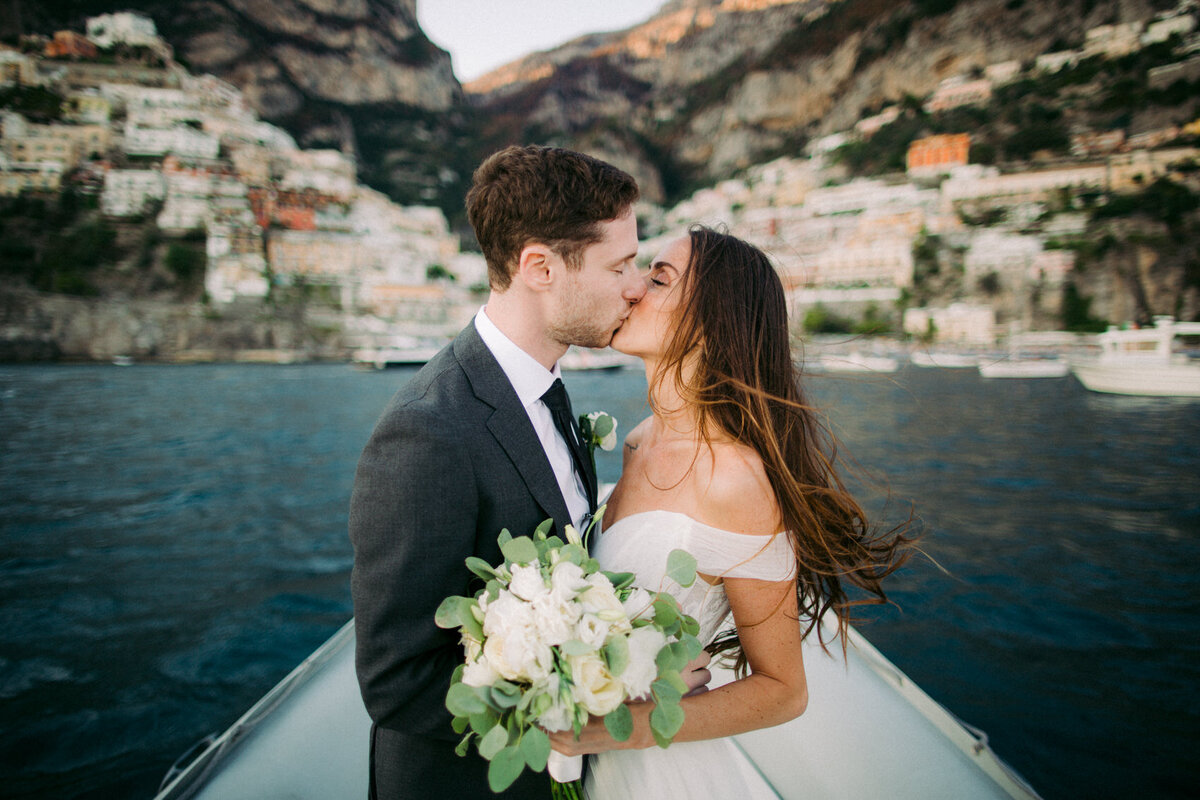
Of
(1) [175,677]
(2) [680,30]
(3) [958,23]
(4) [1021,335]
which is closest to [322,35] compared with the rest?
(2) [680,30]

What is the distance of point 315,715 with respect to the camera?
2.10 meters

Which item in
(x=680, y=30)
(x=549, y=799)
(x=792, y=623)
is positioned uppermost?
(x=680, y=30)

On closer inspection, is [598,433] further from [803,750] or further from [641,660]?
[803,750]

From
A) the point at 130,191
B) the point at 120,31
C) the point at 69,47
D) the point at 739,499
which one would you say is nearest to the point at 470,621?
the point at 739,499

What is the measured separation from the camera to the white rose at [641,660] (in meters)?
0.88

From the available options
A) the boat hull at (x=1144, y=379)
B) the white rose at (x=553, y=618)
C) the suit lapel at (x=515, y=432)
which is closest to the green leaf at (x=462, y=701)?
the white rose at (x=553, y=618)

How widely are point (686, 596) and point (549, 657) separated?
0.61 metres

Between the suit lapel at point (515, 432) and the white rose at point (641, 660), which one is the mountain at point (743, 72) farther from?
the white rose at point (641, 660)

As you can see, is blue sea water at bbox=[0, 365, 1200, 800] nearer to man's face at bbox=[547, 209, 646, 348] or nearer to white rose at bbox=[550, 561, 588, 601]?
man's face at bbox=[547, 209, 646, 348]

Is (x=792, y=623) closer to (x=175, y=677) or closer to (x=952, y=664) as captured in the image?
(x=952, y=664)

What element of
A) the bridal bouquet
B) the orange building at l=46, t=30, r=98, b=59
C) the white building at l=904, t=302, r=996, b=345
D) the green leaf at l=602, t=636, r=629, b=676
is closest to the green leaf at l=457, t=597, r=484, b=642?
the bridal bouquet

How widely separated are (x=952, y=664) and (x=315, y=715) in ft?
12.5

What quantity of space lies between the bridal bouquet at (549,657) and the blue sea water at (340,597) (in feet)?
2.90

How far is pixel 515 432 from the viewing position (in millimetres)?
1188
